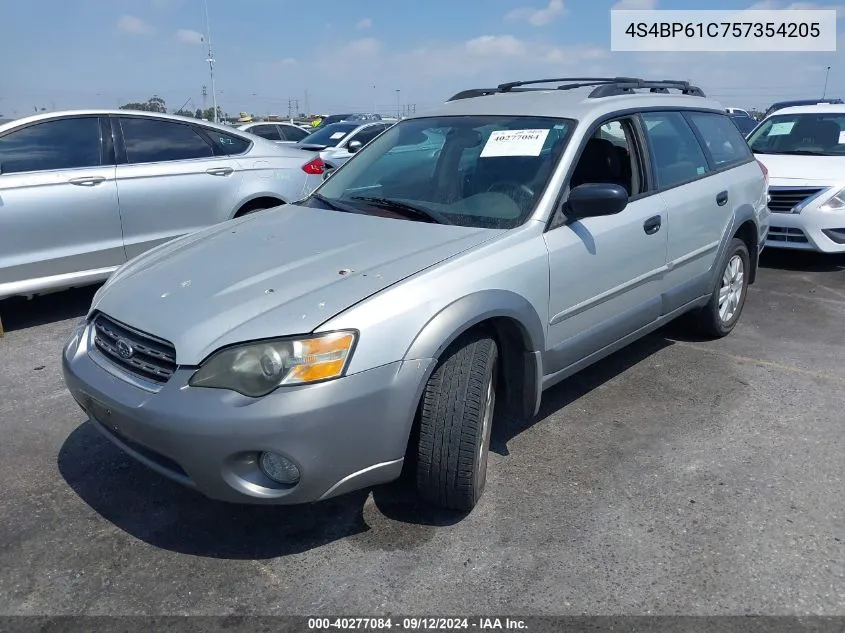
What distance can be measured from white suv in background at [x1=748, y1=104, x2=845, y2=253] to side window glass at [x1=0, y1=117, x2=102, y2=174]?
20.7 ft

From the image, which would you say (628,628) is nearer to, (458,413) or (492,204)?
(458,413)

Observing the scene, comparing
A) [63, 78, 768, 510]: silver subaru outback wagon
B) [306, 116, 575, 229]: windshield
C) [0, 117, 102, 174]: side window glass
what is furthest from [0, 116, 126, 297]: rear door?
[306, 116, 575, 229]: windshield

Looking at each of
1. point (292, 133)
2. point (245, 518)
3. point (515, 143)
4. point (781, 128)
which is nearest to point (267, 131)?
point (292, 133)

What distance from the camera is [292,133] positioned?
1792 centimetres

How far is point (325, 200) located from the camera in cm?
380

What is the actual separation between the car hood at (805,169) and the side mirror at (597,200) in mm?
4806

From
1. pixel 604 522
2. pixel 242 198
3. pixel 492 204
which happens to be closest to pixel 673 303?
pixel 492 204

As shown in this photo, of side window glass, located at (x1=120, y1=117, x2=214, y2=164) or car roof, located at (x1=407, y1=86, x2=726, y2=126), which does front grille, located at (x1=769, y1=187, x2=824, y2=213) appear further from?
side window glass, located at (x1=120, y1=117, x2=214, y2=164)

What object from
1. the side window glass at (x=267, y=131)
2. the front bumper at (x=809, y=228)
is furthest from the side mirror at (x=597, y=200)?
the side window glass at (x=267, y=131)

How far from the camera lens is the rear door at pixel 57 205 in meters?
4.92

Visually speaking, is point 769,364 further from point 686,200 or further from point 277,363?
point 277,363

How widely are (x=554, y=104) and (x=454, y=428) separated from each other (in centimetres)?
197

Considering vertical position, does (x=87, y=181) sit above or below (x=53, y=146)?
below

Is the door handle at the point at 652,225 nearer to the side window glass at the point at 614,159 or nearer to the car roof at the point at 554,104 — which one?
the side window glass at the point at 614,159
